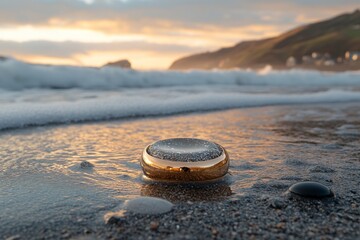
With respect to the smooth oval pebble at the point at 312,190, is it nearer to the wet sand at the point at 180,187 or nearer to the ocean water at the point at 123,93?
the wet sand at the point at 180,187

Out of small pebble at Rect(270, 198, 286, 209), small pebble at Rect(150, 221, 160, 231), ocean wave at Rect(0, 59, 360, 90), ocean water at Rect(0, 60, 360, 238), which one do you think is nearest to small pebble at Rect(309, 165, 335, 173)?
ocean water at Rect(0, 60, 360, 238)

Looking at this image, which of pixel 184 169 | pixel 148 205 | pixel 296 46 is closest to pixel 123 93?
pixel 184 169

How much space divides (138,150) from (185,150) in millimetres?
925

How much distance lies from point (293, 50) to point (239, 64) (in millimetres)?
10653

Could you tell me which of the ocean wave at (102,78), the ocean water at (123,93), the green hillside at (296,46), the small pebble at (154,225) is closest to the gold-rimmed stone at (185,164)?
the small pebble at (154,225)

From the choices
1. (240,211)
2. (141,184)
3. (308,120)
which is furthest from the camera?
(308,120)

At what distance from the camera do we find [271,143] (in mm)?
3506

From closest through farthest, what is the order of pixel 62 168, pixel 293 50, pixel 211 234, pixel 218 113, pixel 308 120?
1. pixel 211 234
2. pixel 62 168
3. pixel 308 120
4. pixel 218 113
5. pixel 293 50

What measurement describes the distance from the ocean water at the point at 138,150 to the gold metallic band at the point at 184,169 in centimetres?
6

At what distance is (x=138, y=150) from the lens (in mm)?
3191

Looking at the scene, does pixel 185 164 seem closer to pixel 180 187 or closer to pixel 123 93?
pixel 180 187

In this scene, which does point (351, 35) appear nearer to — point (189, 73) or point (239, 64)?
point (239, 64)

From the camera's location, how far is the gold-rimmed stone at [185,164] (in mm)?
2254

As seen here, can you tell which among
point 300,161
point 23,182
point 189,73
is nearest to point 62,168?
point 23,182
